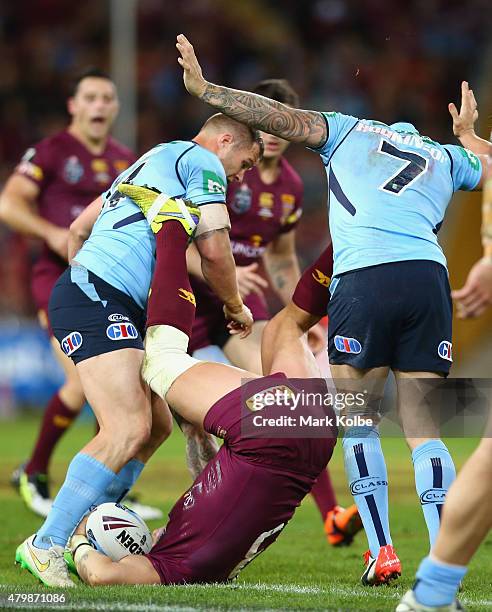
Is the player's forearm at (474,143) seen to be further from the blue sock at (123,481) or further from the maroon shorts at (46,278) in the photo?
the maroon shorts at (46,278)

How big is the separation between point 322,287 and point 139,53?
14.6m

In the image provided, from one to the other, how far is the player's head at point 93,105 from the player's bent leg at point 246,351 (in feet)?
7.28

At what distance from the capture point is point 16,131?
1800 cm

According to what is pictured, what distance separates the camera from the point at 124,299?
527 centimetres

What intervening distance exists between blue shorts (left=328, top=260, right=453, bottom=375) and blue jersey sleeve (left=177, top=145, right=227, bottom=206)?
0.83m

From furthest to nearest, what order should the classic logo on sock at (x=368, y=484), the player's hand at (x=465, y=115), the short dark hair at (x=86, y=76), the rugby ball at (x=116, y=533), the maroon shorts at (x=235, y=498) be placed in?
1. the short dark hair at (x=86, y=76)
2. the player's hand at (x=465, y=115)
3. the classic logo on sock at (x=368, y=484)
4. the rugby ball at (x=116, y=533)
5. the maroon shorts at (x=235, y=498)

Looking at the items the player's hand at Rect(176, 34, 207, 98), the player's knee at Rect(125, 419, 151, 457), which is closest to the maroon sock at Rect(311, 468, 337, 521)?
the player's knee at Rect(125, 419, 151, 457)

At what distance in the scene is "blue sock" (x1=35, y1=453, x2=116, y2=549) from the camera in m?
4.80

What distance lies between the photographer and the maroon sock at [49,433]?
7867 mm

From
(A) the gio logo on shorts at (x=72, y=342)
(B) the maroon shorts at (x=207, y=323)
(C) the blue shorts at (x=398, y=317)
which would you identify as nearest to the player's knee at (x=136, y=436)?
(A) the gio logo on shorts at (x=72, y=342)

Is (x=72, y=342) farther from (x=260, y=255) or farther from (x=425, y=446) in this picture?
(x=260, y=255)

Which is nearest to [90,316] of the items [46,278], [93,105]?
[46,278]

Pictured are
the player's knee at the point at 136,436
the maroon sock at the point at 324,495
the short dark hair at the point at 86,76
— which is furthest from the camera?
the short dark hair at the point at 86,76

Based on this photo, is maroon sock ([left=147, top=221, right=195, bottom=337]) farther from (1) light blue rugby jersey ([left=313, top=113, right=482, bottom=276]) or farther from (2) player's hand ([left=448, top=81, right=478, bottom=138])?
(2) player's hand ([left=448, top=81, right=478, bottom=138])
